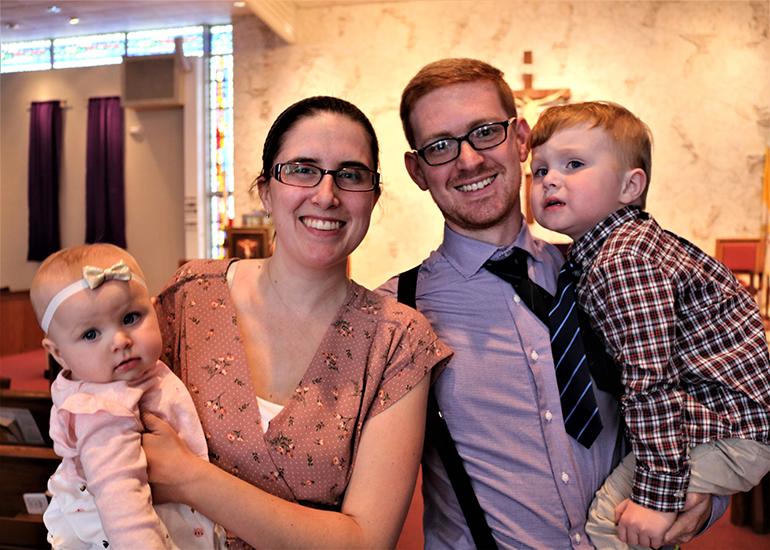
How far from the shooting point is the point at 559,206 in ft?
5.55

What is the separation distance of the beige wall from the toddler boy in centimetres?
852

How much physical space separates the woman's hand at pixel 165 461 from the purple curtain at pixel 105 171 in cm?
916

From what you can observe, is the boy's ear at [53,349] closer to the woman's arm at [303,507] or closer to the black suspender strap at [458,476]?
the woman's arm at [303,507]

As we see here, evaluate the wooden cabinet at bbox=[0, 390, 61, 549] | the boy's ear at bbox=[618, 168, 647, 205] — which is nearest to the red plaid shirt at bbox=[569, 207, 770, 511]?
the boy's ear at bbox=[618, 168, 647, 205]

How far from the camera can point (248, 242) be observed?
22.0ft

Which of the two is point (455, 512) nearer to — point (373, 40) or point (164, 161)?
point (373, 40)

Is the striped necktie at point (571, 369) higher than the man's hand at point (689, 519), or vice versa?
the striped necktie at point (571, 369)

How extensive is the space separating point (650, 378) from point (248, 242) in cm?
585

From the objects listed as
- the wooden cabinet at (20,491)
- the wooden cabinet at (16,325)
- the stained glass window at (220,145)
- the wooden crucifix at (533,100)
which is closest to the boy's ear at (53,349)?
the wooden cabinet at (20,491)

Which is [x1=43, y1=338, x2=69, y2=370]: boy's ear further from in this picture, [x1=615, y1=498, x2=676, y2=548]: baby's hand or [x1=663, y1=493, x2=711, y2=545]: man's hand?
[x1=663, y1=493, x2=711, y2=545]: man's hand

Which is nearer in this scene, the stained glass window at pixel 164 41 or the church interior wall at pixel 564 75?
the church interior wall at pixel 564 75

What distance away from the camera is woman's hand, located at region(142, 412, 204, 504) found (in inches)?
45.7

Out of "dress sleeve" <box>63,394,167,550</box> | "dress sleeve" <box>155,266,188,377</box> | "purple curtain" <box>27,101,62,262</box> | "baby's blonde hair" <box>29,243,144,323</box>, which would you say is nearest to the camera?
"dress sleeve" <box>63,394,167,550</box>

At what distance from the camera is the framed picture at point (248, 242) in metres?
6.69
